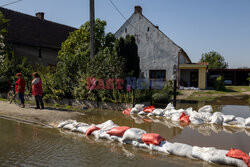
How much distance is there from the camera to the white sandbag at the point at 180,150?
Result: 4.29 metres

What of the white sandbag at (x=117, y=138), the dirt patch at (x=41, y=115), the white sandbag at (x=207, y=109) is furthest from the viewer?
the white sandbag at (x=207, y=109)

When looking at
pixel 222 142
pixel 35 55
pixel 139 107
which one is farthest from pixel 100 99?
pixel 35 55

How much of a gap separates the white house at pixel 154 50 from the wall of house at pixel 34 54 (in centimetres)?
793

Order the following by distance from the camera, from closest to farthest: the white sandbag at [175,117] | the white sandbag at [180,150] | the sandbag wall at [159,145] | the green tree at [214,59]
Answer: the sandbag wall at [159,145]
the white sandbag at [180,150]
the white sandbag at [175,117]
the green tree at [214,59]

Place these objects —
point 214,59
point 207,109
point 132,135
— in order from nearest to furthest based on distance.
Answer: point 132,135, point 207,109, point 214,59

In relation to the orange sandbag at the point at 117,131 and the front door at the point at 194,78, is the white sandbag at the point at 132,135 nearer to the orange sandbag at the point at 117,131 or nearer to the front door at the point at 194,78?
the orange sandbag at the point at 117,131

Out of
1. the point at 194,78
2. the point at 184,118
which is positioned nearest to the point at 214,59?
the point at 194,78

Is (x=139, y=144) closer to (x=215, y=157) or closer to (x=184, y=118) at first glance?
(x=215, y=157)

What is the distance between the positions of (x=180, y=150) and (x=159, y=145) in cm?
52

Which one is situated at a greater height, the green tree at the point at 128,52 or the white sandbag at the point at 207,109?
the green tree at the point at 128,52

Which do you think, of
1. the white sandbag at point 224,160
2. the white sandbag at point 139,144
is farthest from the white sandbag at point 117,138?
the white sandbag at point 224,160

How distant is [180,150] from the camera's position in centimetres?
436

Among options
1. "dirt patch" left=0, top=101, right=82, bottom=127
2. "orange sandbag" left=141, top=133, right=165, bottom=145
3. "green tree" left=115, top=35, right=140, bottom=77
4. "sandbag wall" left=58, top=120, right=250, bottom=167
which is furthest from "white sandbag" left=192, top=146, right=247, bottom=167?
"green tree" left=115, top=35, right=140, bottom=77

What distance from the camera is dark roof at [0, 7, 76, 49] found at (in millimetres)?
22189
